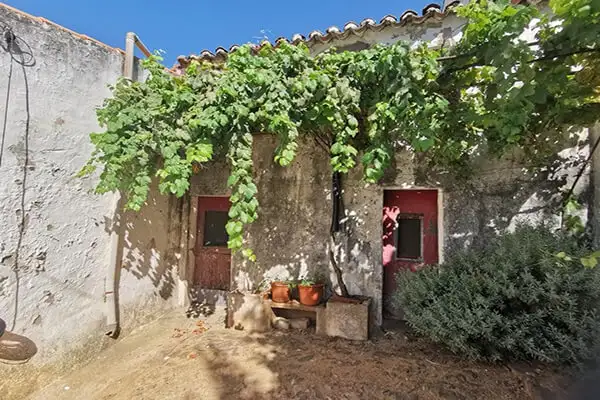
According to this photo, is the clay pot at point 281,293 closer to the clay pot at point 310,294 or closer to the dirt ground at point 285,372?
the clay pot at point 310,294

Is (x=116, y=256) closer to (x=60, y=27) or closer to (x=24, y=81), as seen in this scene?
(x=24, y=81)

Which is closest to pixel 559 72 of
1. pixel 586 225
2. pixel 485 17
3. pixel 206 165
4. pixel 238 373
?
pixel 485 17

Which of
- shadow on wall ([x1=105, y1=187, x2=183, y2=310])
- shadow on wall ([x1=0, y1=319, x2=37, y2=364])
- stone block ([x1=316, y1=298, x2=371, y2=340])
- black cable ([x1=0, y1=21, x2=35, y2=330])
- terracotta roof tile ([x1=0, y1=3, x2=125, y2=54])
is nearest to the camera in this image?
shadow on wall ([x1=0, y1=319, x2=37, y2=364])

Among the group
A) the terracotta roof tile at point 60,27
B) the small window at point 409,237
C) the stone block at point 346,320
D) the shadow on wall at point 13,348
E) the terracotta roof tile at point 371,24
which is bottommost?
the stone block at point 346,320

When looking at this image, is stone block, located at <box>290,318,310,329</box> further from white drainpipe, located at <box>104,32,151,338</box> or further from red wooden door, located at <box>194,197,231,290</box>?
white drainpipe, located at <box>104,32,151,338</box>

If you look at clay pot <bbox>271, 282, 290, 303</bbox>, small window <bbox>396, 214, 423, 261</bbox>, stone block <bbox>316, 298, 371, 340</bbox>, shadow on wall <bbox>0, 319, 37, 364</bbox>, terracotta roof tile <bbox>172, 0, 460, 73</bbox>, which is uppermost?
terracotta roof tile <bbox>172, 0, 460, 73</bbox>

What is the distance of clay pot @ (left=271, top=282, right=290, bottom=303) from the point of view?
14.4ft

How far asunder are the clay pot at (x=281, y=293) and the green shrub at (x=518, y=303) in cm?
165

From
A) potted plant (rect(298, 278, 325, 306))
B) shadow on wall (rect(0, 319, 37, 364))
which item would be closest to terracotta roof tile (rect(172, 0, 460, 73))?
potted plant (rect(298, 278, 325, 306))

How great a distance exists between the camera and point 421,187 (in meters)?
4.18

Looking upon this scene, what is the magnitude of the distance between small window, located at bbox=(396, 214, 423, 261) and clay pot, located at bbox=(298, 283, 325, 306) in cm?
126

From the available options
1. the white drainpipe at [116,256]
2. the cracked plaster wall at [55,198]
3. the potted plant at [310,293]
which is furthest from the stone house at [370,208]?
the cracked plaster wall at [55,198]

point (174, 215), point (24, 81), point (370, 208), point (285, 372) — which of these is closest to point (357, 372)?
point (285, 372)

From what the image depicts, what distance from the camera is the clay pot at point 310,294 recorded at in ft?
13.8
